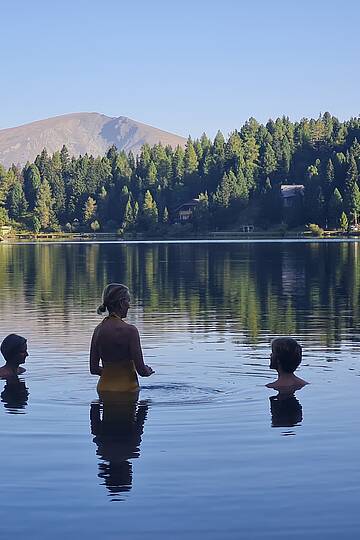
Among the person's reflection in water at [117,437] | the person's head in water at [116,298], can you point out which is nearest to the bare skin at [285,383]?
the person's reflection in water at [117,437]

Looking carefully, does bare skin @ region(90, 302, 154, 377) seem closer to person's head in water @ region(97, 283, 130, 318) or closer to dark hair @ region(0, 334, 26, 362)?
person's head in water @ region(97, 283, 130, 318)

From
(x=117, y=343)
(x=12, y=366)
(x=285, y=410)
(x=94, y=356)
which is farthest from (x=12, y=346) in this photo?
(x=285, y=410)

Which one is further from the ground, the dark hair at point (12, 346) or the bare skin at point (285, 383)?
the dark hair at point (12, 346)

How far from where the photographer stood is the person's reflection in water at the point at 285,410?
16.8 meters

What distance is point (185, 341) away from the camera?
94.8 ft

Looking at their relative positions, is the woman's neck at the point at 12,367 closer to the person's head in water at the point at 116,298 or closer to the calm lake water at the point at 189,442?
the calm lake water at the point at 189,442

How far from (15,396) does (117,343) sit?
138 inches

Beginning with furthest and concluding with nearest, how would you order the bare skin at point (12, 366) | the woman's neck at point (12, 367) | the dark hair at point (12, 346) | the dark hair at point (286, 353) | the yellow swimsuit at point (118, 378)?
1. the woman's neck at point (12, 367)
2. the bare skin at point (12, 366)
3. the dark hair at point (12, 346)
4. the dark hair at point (286, 353)
5. the yellow swimsuit at point (118, 378)

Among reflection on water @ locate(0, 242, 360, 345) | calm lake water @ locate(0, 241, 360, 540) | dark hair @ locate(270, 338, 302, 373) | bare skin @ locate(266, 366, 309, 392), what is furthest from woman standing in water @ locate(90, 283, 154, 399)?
reflection on water @ locate(0, 242, 360, 345)

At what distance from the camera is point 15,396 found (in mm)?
19859

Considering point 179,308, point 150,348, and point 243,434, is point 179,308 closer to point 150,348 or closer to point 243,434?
point 150,348

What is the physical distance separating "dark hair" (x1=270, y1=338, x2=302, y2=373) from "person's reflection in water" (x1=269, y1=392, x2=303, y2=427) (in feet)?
2.04

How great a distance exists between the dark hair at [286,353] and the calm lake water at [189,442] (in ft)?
2.13

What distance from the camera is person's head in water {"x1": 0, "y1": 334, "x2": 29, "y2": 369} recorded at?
22250 mm
